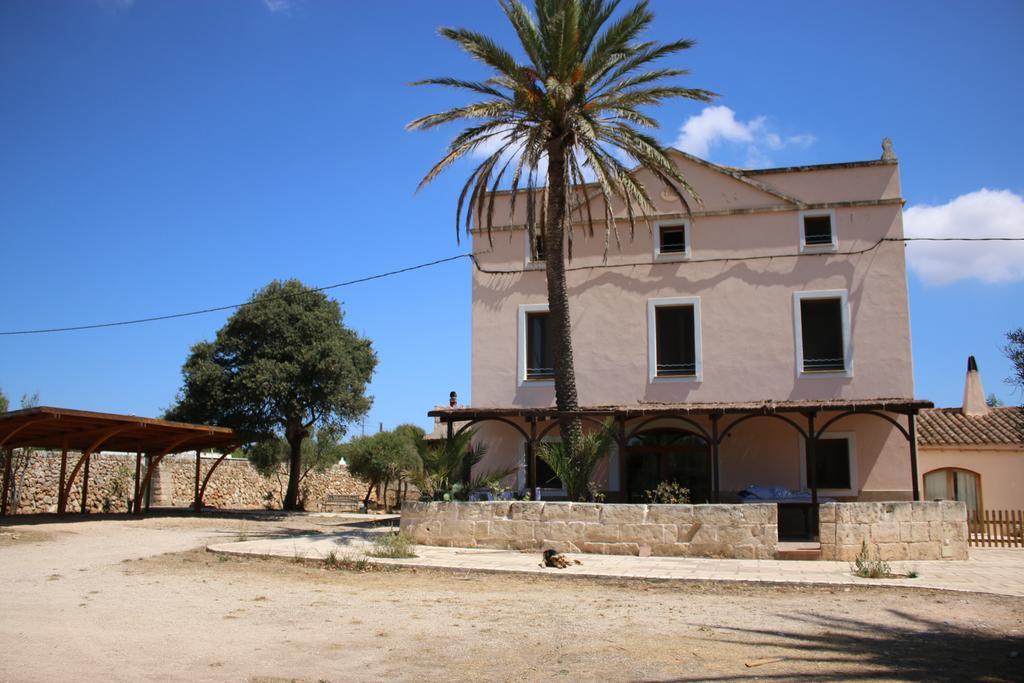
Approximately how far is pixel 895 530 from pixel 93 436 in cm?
1956

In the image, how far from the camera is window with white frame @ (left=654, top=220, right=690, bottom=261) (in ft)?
71.1

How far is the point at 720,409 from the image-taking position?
712 inches

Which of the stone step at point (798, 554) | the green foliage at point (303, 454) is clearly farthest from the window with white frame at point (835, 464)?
the green foliage at point (303, 454)

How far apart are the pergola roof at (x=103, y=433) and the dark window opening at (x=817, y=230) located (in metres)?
16.3

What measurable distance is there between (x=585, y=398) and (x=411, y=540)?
722cm

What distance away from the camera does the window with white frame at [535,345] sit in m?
21.9

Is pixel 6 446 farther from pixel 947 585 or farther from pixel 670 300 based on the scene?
pixel 947 585

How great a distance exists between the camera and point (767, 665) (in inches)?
271

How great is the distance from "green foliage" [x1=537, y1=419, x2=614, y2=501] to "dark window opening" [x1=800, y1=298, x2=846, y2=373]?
6772mm

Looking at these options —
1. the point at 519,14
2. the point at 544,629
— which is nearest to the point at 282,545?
the point at 544,629

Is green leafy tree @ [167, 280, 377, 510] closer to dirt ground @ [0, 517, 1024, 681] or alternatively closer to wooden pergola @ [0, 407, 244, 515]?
wooden pergola @ [0, 407, 244, 515]

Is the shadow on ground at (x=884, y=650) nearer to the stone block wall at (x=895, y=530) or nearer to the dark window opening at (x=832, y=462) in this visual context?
the stone block wall at (x=895, y=530)

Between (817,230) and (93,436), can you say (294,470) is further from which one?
(817,230)

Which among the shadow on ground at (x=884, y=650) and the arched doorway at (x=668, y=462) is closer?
the shadow on ground at (x=884, y=650)
